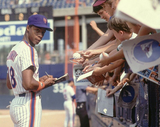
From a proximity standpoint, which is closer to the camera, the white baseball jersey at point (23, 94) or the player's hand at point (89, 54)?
the white baseball jersey at point (23, 94)

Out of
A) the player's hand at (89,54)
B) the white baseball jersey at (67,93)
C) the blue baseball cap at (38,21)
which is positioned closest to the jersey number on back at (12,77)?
the blue baseball cap at (38,21)

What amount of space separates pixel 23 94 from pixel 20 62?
0.29m

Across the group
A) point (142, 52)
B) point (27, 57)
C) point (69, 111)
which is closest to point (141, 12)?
point (142, 52)

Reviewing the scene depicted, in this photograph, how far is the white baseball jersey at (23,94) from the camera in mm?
2668

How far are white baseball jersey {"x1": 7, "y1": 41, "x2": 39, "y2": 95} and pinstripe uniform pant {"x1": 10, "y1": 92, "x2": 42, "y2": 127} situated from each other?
0.07 m

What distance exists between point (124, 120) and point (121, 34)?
131 centimetres

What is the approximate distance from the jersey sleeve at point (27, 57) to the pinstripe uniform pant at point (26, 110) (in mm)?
262

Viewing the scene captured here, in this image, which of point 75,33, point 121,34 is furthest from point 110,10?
point 75,33

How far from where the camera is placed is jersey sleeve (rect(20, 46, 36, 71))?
8.67ft

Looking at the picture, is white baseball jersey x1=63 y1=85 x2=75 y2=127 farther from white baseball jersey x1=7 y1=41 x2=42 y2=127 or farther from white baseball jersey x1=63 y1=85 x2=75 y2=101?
white baseball jersey x1=7 y1=41 x2=42 y2=127

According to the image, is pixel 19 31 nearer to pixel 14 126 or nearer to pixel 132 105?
pixel 14 126

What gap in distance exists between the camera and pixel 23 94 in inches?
107

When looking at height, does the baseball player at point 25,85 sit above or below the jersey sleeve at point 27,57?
below

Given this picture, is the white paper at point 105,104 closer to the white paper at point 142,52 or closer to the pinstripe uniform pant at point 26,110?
the pinstripe uniform pant at point 26,110
